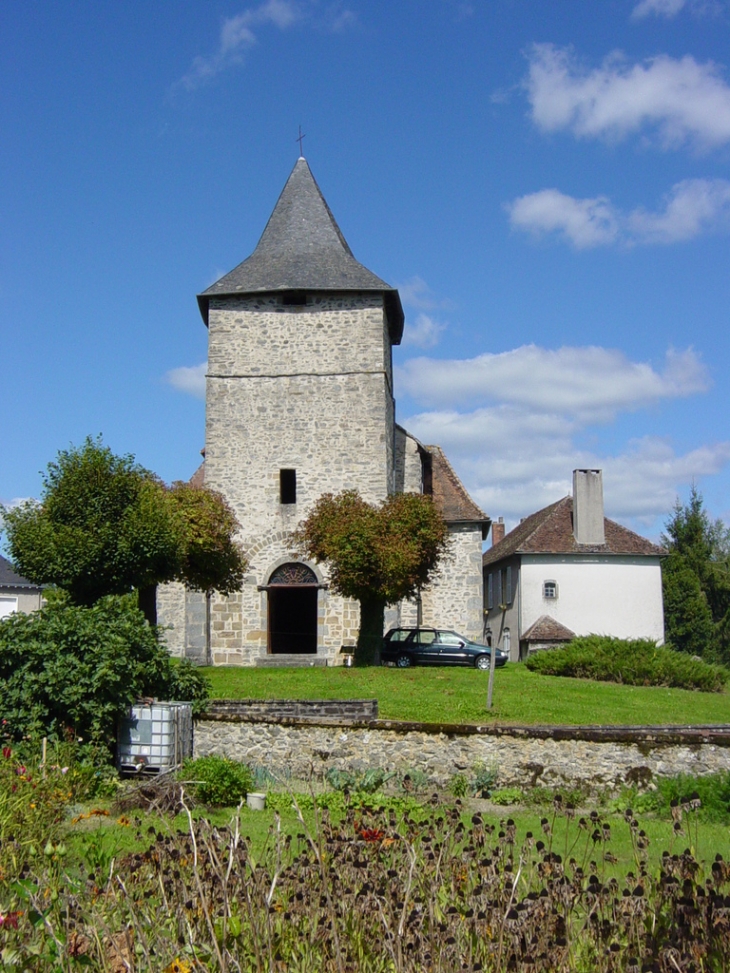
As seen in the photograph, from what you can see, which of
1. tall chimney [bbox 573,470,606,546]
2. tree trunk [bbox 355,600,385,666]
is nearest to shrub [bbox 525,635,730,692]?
tree trunk [bbox 355,600,385,666]

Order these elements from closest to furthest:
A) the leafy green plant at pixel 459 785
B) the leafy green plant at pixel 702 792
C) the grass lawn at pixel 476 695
A: the leafy green plant at pixel 702 792
the leafy green plant at pixel 459 785
the grass lawn at pixel 476 695

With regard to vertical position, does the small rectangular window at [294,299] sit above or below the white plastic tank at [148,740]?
above

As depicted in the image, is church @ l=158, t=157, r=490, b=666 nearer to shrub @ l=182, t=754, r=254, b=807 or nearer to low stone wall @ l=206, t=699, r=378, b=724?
low stone wall @ l=206, t=699, r=378, b=724

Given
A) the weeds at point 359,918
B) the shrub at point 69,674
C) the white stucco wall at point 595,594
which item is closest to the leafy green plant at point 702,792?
the weeds at point 359,918

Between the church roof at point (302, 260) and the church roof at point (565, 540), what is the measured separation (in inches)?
361

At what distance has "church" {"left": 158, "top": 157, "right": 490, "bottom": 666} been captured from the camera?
27.7m

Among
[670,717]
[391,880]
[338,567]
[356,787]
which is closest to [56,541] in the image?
[338,567]

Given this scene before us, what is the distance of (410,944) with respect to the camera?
3.89m

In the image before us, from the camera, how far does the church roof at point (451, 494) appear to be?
31.7m

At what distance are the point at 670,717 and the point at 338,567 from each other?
30.7 feet

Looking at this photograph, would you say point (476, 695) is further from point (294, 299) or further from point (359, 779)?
point (294, 299)

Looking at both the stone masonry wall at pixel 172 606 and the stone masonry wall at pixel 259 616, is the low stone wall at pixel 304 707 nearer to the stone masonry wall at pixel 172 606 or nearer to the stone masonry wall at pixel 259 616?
the stone masonry wall at pixel 259 616

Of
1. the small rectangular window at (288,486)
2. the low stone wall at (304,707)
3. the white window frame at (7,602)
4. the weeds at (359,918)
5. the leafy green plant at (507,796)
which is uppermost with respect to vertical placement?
the small rectangular window at (288,486)

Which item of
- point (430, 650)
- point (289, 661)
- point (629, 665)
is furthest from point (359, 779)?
point (289, 661)
